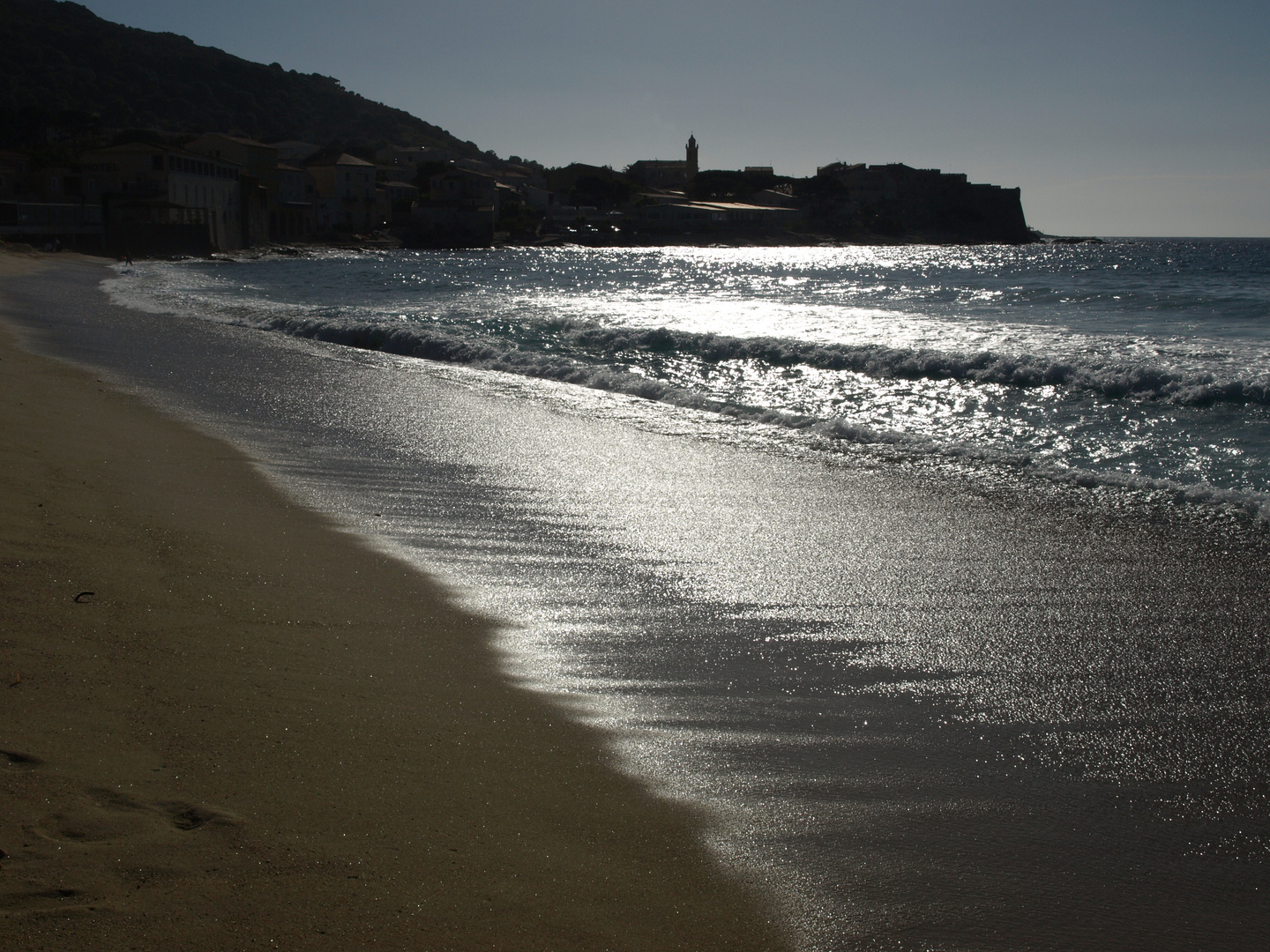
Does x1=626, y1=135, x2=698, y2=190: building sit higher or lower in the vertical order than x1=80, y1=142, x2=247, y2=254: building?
higher

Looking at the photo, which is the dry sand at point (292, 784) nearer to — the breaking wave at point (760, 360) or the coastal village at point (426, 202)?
the breaking wave at point (760, 360)

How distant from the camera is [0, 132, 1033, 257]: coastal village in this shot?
2181 inches

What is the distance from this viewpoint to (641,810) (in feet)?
8.27

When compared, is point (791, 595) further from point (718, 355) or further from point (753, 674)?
point (718, 355)

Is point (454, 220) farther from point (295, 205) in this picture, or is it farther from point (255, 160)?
point (255, 160)

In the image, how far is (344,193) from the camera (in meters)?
84.9

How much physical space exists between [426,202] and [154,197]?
3538cm

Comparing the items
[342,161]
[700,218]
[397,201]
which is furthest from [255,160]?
[700,218]

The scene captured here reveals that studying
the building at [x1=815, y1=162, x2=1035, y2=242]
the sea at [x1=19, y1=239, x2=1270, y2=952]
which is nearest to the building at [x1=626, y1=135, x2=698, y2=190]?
the building at [x1=815, y1=162, x2=1035, y2=242]

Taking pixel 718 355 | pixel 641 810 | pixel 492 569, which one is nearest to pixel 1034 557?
pixel 492 569

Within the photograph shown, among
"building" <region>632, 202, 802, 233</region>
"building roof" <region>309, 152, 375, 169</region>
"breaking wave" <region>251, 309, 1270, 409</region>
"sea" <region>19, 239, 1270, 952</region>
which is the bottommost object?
"sea" <region>19, 239, 1270, 952</region>

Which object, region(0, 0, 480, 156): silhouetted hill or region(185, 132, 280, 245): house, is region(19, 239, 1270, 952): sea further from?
region(0, 0, 480, 156): silhouetted hill

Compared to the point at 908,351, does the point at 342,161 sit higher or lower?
higher

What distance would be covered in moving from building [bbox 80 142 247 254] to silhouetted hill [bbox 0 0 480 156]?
25.5 metres
